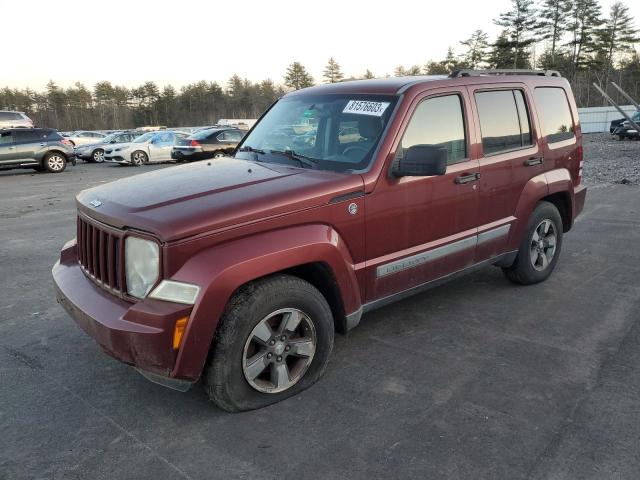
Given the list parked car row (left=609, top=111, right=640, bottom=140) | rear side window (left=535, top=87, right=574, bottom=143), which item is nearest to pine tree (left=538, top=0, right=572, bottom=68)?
parked car row (left=609, top=111, right=640, bottom=140)

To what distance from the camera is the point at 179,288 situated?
8.81ft

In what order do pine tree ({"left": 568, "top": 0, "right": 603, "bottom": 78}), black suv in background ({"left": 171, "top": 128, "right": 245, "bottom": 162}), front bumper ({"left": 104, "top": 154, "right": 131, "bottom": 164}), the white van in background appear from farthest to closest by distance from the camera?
pine tree ({"left": 568, "top": 0, "right": 603, "bottom": 78})
the white van in background
front bumper ({"left": 104, "top": 154, "right": 131, "bottom": 164})
black suv in background ({"left": 171, "top": 128, "right": 245, "bottom": 162})

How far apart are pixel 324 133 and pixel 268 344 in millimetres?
1657

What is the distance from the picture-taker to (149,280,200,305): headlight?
267 cm

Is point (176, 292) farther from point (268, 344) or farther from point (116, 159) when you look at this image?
point (116, 159)

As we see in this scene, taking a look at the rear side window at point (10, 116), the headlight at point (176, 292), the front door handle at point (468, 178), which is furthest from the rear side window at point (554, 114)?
the rear side window at point (10, 116)

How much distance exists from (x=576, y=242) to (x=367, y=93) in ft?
14.0

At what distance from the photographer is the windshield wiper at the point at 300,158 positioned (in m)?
3.66

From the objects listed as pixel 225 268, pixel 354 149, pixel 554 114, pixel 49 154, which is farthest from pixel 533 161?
pixel 49 154

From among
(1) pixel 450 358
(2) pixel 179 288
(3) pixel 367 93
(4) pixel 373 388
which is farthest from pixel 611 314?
(2) pixel 179 288

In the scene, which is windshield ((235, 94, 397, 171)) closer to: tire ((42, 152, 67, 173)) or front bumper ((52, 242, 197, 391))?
front bumper ((52, 242, 197, 391))

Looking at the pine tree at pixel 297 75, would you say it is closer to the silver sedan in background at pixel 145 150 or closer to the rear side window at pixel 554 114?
the silver sedan in background at pixel 145 150

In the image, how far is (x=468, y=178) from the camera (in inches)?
159

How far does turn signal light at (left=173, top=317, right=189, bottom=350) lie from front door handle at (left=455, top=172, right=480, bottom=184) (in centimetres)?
233
